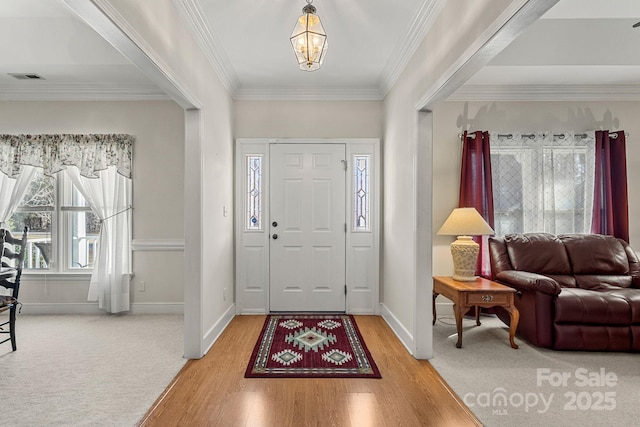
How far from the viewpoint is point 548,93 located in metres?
4.24

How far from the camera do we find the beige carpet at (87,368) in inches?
87.2

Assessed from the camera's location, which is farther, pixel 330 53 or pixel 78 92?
pixel 78 92

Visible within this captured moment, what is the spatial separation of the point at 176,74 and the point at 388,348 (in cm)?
282

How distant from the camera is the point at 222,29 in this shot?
308 cm

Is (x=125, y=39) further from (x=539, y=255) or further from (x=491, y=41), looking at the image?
(x=539, y=255)

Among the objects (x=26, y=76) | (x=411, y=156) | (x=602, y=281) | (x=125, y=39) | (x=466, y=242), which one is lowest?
(x=602, y=281)

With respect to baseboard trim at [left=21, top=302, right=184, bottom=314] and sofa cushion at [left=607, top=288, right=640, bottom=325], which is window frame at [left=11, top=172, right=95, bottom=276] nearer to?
baseboard trim at [left=21, top=302, right=184, bottom=314]

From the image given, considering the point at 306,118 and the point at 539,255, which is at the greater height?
the point at 306,118

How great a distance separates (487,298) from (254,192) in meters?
2.79

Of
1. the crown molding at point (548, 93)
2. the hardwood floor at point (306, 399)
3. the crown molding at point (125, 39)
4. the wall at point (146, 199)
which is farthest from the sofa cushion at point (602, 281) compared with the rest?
the wall at point (146, 199)

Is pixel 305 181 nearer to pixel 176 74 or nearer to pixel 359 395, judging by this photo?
pixel 176 74

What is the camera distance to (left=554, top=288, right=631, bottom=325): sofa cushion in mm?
3082

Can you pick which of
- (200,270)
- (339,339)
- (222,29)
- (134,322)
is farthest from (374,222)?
(134,322)

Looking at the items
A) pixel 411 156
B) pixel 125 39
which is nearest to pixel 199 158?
pixel 125 39
